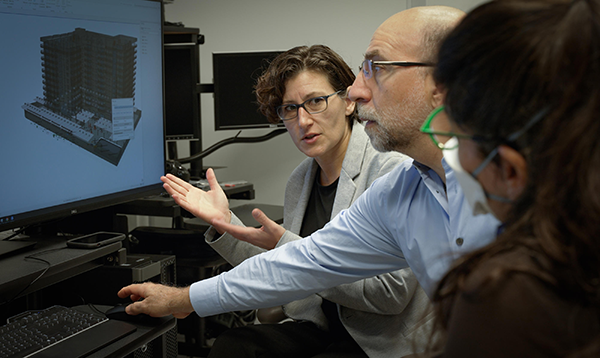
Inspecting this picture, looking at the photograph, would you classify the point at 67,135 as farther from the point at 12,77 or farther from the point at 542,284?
the point at 542,284

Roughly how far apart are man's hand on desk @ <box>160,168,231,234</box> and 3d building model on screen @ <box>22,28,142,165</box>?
0.63 ft

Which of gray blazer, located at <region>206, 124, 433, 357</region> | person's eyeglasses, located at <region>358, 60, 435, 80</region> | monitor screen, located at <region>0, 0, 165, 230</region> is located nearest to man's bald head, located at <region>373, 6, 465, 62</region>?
person's eyeglasses, located at <region>358, 60, 435, 80</region>

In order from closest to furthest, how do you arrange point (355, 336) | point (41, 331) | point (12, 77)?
point (41, 331) → point (12, 77) → point (355, 336)

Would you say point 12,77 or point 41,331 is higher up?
point 12,77

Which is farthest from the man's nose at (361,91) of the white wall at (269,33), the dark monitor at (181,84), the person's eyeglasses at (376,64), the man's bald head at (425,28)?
the white wall at (269,33)

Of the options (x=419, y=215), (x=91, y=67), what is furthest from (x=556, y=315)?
(x=91, y=67)

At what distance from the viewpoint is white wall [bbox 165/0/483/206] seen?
116 inches

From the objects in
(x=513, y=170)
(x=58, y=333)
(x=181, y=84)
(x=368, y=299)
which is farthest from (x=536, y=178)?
(x=181, y=84)

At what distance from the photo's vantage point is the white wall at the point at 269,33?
2.94m

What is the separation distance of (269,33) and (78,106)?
1.89 m

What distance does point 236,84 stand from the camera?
98.1 inches

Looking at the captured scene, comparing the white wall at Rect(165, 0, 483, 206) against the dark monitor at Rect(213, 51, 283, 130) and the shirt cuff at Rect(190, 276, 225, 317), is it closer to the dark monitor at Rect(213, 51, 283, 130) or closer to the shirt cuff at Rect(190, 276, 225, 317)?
the dark monitor at Rect(213, 51, 283, 130)

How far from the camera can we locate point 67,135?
51.6 inches

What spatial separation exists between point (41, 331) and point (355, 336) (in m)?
0.71
